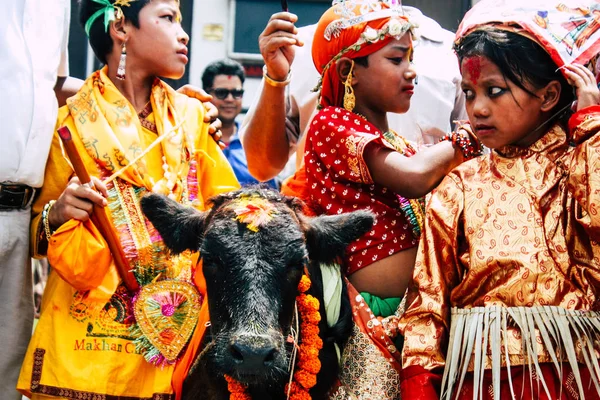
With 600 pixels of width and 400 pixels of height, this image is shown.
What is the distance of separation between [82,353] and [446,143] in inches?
72.9

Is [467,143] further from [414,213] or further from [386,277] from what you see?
[386,277]

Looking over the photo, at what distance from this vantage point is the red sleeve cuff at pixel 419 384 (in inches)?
128

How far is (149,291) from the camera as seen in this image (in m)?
3.91

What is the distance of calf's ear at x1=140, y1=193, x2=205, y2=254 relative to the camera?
147 inches

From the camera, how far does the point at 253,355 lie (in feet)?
10.3

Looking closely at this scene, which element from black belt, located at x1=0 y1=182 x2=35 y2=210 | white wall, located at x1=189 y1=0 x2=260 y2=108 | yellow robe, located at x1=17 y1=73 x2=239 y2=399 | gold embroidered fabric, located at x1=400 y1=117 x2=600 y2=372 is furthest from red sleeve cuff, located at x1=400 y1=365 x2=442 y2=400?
white wall, located at x1=189 y1=0 x2=260 y2=108

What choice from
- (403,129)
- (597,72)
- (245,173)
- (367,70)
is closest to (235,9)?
(245,173)

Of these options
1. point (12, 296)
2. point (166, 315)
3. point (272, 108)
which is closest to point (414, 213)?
point (272, 108)

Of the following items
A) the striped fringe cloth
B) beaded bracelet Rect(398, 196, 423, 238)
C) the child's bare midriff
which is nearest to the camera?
the striped fringe cloth

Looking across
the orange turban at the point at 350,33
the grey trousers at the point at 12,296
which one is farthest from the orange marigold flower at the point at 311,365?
the grey trousers at the point at 12,296

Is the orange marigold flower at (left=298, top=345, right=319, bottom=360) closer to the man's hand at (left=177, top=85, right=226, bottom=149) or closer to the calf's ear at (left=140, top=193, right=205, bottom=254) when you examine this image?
the calf's ear at (left=140, top=193, right=205, bottom=254)

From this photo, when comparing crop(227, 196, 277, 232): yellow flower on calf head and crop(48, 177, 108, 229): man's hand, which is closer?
crop(227, 196, 277, 232): yellow flower on calf head

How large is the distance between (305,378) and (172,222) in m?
0.88

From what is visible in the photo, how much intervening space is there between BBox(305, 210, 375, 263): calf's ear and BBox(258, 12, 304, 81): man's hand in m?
0.92
